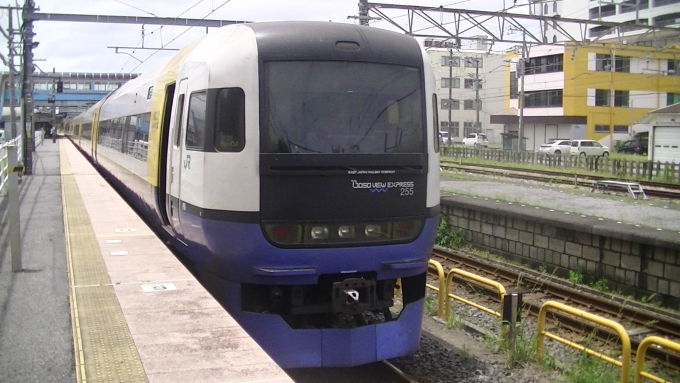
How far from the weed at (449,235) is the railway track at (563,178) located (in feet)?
23.5

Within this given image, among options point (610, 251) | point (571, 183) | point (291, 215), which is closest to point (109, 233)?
point (291, 215)

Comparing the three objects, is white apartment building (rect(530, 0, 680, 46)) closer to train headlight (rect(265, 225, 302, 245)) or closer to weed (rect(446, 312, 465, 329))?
weed (rect(446, 312, 465, 329))

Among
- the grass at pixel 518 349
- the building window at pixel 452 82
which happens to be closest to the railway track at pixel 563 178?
the grass at pixel 518 349

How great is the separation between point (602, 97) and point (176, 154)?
47.2 metres

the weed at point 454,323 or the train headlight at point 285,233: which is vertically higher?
the train headlight at point 285,233

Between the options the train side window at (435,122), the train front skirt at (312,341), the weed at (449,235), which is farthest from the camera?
the weed at (449,235)

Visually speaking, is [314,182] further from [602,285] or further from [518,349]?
[602,285]

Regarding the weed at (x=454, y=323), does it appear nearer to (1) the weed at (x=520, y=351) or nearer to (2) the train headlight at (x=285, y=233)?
(1) the weed at (x=520, y=351)

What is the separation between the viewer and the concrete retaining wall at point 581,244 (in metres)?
9.95

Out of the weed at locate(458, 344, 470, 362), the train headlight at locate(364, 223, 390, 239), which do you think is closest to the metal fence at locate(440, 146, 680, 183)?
the weed at locate(458, 344, 470, 362)

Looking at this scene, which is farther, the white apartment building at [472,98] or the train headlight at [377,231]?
the white apartment building at [472,98]

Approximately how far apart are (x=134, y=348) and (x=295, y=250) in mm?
1560

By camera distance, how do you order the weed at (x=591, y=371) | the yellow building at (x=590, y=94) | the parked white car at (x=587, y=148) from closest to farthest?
the weed at (x=591, y=371) < the parked white car at (x=587, y=148) < the yellow building at (x=590, y=94)

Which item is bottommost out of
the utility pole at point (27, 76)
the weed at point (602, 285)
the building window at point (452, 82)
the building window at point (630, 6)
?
the weed at point (602, 285)
